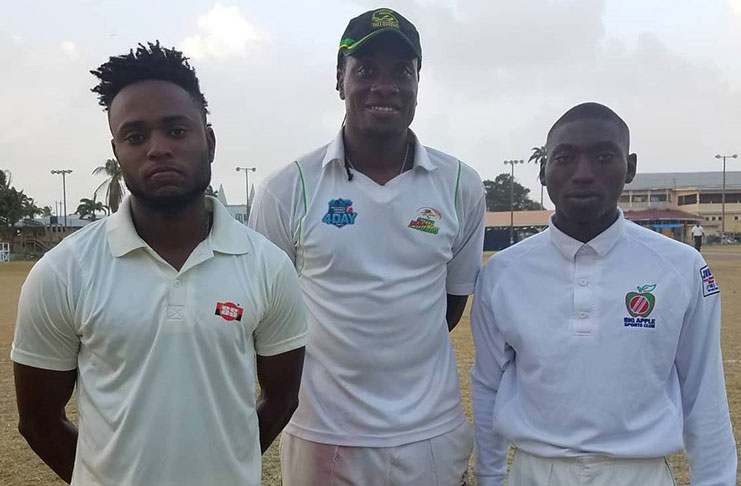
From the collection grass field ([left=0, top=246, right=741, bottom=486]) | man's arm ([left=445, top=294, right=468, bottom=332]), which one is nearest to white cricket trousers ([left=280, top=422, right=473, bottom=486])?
man's arm ([left=445, top=294, right=468, bottom=332])

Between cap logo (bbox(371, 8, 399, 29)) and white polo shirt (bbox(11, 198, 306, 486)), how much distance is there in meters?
1.27

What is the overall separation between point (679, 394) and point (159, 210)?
2062mm

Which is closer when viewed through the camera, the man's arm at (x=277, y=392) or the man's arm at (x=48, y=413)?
the man's arm at (x=48, y=413)

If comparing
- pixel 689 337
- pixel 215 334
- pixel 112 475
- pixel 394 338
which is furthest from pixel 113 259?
pixel 689 337

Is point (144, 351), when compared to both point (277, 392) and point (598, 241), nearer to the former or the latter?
point (277, 392)

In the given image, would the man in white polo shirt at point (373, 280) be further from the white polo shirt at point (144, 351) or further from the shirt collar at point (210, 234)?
the white polo shirt at point (144, 351)

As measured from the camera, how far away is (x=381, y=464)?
2.83 m

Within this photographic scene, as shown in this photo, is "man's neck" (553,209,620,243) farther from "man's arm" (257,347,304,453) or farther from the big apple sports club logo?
"man's arm" (257,347,304,453)

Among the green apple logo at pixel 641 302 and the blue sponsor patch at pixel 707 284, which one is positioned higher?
the blue sponsor patch at pixel 707 284

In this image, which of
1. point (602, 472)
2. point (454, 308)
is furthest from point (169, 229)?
point (602, 472)

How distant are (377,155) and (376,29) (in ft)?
1.73

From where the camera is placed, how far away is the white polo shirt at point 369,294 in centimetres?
282

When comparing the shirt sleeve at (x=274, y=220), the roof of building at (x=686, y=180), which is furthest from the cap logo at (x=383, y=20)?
the roof of building at (x=686, y=180)

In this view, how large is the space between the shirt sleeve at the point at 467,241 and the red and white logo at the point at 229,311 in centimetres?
125
